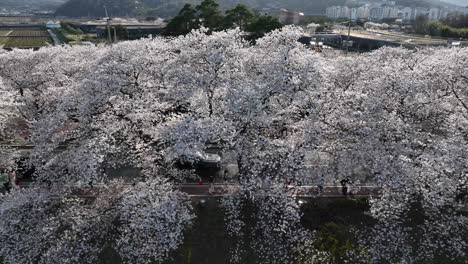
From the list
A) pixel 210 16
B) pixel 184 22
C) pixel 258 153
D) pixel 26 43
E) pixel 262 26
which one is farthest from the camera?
pixel 26 43

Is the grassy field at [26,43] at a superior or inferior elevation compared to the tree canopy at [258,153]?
superior

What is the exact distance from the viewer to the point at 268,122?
14812mm

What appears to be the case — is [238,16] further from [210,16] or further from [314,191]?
[314,191]

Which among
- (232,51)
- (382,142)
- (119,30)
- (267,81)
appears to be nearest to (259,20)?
(232,51)

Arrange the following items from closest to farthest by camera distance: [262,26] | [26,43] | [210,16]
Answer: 1. [262,26]
2. [210,16]
3. [26,43]

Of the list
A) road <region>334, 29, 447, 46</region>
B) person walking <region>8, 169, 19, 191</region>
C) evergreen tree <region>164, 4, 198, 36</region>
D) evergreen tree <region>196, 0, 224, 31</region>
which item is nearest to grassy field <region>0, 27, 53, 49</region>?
evergreen tree <region>164, 4, 198, 36</region>

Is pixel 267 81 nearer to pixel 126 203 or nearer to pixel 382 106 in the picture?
pixel 382 106

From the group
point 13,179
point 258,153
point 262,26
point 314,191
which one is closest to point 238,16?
point 262,26

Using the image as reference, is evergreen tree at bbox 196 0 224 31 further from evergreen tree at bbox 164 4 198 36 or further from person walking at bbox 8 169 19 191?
person walking at bbox 8 169 19 191

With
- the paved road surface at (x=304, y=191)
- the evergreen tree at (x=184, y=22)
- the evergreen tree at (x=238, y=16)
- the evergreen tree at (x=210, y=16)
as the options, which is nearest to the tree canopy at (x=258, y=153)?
the paved road surface at (x=304, y=191)

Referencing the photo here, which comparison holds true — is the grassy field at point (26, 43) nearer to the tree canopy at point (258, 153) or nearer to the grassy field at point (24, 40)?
the grassy field at point (24, 40)

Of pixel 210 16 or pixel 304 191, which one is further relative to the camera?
pixel 210 16

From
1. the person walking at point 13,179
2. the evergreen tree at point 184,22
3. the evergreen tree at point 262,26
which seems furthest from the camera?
the evergreen tree at point 184,22

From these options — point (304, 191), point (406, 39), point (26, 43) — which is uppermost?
point (406, 39)
